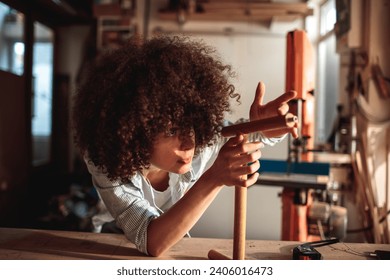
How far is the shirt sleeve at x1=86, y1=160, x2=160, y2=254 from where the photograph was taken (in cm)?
60

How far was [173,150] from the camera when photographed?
0.61m

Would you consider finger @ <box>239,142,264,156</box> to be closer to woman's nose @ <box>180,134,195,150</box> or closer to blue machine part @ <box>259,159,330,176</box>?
woman's nose @ <box>180,134,195,150</box>

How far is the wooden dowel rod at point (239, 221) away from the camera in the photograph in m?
0.55

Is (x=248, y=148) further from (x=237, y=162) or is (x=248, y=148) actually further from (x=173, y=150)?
(x=173, y=150)

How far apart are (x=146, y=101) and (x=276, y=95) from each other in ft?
1.01

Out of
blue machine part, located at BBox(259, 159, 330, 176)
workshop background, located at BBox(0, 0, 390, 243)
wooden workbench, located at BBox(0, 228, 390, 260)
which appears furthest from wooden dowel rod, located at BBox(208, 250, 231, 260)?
blue machine part, located at BBox(259, 159, 330, 176)

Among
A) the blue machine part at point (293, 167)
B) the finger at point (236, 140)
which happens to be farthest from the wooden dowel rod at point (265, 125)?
the blue machine part at point (293, 167)

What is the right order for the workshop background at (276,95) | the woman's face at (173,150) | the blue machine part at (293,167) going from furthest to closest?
the blue machine part at (293,167) → the workshop background at (276,95) → the woman's face at (173,150)

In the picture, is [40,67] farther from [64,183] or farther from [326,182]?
[326,182]

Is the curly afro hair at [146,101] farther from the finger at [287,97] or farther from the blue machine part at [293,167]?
the blue machine part at [293,167]

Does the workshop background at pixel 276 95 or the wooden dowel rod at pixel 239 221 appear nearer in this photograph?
the wooden dowel rod at pixel 239 221

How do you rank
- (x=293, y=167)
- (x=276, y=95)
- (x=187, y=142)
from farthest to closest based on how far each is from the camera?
(x=293, y=167) < (x=276, y=95) < (x=187, y=142)

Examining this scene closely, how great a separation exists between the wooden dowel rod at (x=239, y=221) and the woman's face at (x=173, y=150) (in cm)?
11

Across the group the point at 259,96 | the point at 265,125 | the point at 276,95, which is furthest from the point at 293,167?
the point at 265,125
